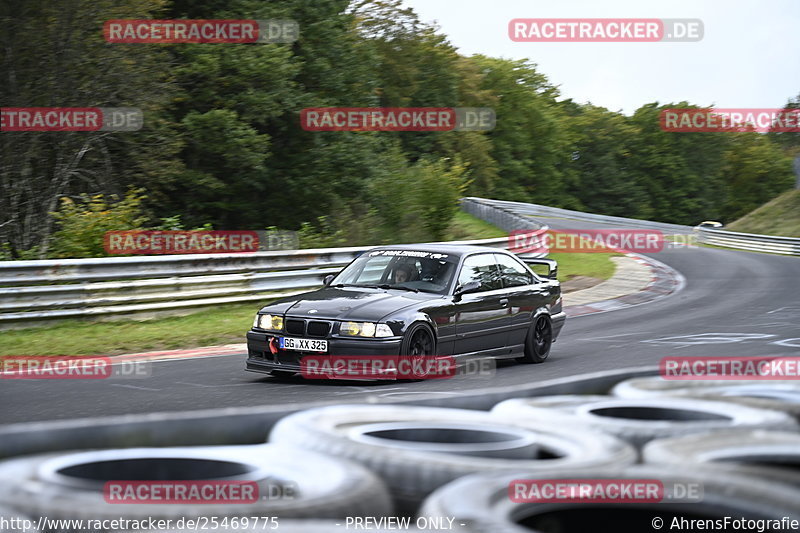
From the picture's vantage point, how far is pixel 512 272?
11.8m

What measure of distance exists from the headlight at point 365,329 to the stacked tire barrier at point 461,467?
472 cm

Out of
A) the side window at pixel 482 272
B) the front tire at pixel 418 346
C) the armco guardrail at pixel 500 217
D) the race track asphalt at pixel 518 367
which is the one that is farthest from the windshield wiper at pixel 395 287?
the armco guardrail at pixel 500 217

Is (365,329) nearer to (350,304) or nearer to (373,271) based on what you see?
(350,304)

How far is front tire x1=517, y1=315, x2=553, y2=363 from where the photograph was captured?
11781mm

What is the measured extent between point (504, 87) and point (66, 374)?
283 feet

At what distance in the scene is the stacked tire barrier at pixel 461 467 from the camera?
9.80ft

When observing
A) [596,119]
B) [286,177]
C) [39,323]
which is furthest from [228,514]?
[596,119]

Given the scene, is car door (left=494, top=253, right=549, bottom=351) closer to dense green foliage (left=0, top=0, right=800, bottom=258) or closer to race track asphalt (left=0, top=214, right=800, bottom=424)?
race track asphalt (left=0, top=214, right=800, bottom=424)

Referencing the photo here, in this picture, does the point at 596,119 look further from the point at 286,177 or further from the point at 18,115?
the point at 18,115

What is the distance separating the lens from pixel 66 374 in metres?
10.4

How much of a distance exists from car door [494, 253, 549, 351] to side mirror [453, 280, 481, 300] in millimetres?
677

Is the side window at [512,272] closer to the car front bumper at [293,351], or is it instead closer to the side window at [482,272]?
the side window at [482,272]

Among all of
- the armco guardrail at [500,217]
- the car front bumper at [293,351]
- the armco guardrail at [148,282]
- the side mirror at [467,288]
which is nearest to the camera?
the car front bumper at [293,351]

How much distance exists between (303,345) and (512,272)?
10.7 ft
